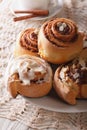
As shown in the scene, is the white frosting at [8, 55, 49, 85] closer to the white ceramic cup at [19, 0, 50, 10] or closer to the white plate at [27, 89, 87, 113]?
the white plate at [27, 89, 87, 113]

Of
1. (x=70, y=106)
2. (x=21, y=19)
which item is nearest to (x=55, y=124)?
(x=70, y=106)

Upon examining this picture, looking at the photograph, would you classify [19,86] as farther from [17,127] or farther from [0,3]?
[0,3]

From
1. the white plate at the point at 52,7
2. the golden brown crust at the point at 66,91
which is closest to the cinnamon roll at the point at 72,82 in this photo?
the golden brown crust at the point at 66,91

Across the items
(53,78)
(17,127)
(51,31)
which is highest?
(51,31)

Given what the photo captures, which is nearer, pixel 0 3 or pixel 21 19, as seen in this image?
pixel 21 19

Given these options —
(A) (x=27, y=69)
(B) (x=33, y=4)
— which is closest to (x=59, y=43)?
(A) (x=27, y=69)

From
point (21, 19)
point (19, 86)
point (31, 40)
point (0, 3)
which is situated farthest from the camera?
point (0, 3)

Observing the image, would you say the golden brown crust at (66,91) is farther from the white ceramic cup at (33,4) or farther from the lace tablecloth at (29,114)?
the white ceramic cup at (33,4)

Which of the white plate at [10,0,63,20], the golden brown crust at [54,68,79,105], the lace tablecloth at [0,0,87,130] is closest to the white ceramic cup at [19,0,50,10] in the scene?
the white plate at [10,0,63,20]

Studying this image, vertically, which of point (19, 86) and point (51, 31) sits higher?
point (51, 31)
